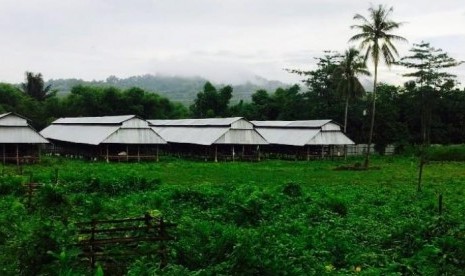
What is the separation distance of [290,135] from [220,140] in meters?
10.2

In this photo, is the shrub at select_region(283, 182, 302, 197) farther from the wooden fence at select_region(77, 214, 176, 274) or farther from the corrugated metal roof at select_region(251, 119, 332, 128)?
the corrugated metal roof at select_region(251, 119, 332, 128)

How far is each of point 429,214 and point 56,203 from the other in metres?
13.1

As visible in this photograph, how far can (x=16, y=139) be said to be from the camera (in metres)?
42.7

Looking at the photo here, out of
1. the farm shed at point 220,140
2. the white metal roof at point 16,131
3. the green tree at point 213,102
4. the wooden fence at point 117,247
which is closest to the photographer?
the wooden fence at point 117,247

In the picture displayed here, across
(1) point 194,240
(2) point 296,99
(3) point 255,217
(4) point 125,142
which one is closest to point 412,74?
(2) point 296,99

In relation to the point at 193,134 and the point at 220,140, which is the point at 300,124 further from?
the point at 193,134

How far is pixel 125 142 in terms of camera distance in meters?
47.3

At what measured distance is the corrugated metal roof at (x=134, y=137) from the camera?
47.2 metres

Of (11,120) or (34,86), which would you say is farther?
(34,86)

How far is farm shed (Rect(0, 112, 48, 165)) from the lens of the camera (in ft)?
139

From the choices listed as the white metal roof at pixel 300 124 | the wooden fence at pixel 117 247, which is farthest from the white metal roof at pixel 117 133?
the wooden fence at pixel 117 247

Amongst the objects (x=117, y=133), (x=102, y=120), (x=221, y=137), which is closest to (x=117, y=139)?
Result: (x=117, y=133)

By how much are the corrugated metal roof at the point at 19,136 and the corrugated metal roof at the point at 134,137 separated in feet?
19.6

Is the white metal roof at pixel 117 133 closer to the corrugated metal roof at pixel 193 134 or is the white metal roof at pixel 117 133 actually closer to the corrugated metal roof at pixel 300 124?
the corrugated metal roof at pixel 193 134
